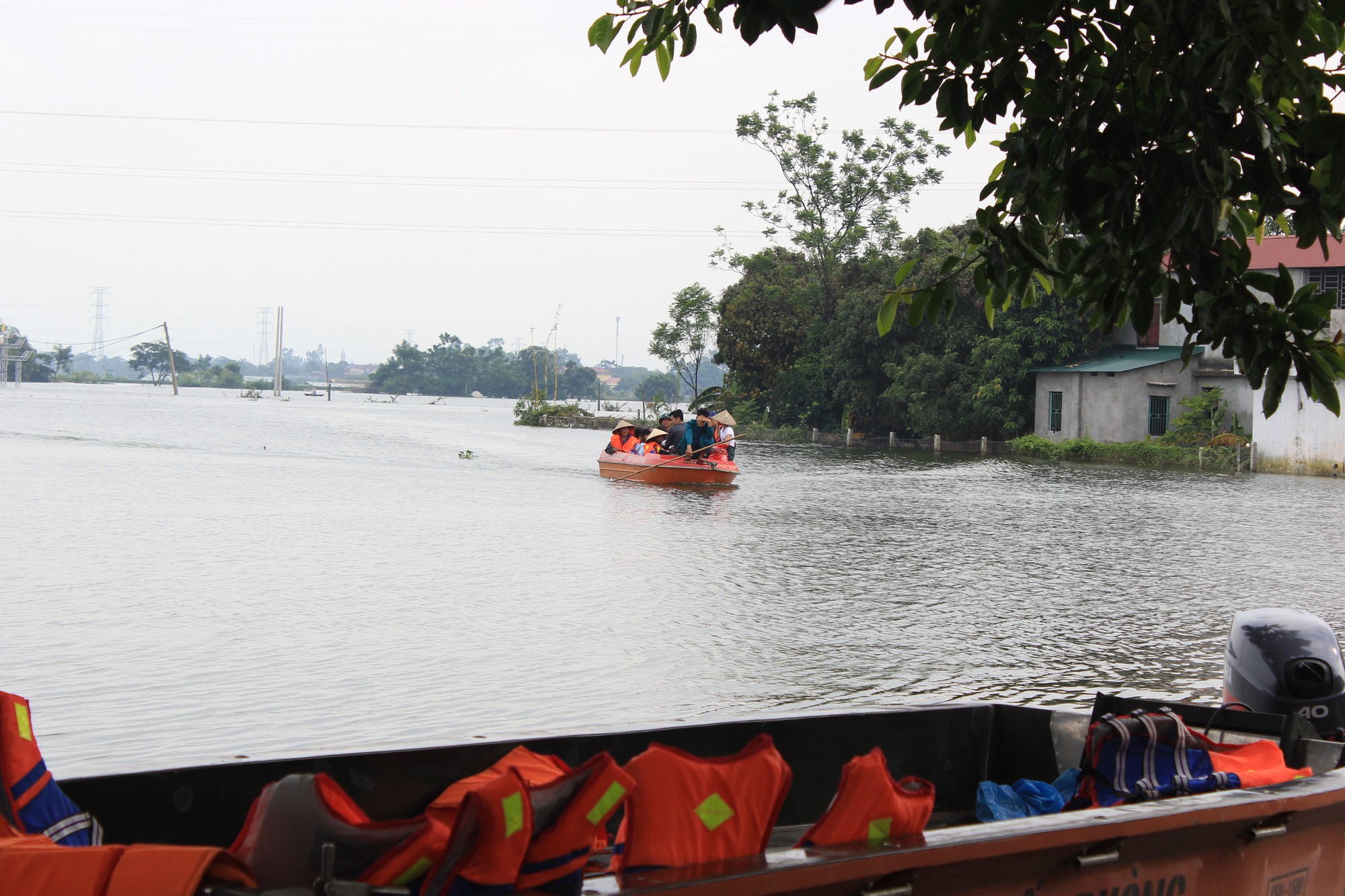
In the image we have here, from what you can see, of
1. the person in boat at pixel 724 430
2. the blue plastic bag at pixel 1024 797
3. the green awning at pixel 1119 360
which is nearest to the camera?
the blue plastic bag at pixel 1024 797

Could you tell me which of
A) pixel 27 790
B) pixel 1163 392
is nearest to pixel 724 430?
pixel 1163 392

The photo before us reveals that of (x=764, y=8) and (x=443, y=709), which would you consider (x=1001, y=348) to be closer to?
(x=443, y=709)

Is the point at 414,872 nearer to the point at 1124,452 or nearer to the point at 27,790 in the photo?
the point at 27,790

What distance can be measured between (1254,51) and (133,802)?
3512 mm

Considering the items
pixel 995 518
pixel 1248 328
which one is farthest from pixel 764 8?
pixel 995 518

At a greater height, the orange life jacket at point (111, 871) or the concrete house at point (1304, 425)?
the concrete house at point (1304, 425)

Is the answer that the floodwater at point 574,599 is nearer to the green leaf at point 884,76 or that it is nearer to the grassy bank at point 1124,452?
the green leaf at point 884,76

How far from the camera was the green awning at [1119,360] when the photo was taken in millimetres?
38219

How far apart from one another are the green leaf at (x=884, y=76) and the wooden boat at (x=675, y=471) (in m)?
22.1

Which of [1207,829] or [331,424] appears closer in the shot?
[1207,829]

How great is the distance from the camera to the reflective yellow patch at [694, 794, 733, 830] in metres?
2.82

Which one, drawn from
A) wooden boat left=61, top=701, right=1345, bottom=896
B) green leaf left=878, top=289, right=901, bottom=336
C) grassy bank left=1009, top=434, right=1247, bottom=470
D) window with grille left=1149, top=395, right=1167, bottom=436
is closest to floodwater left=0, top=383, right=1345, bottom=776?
wooden boat left=61, top=701, right=1345, bottom=896

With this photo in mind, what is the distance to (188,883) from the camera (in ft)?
7.47

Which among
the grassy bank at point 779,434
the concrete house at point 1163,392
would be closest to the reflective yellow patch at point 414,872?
the concrete house at point 1163,392
